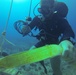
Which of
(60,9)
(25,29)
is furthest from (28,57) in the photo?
(25,29)

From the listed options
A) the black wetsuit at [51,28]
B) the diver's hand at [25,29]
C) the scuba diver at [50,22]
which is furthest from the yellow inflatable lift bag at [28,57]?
the diver's hand at [25,29]

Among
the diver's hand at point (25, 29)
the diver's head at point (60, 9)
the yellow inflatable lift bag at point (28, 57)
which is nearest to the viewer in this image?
the yellow inflatable lift bag at point (28, 57)

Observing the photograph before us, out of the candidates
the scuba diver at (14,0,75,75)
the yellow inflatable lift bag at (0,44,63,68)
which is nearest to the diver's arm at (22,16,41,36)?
the scuba diver at (14,0,75,75)

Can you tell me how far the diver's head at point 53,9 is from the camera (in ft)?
8.87

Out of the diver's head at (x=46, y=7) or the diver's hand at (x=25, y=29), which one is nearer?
the diver's head at (x=46, y=7)

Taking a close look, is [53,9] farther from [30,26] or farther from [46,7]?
[30,26]

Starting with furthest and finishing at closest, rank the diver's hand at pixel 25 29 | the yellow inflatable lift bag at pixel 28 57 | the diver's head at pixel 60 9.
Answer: the diver's hand at pixel 25 29, the diver's head at pixel 60 9, the yellow inflatable lift bag at pixel 28 57

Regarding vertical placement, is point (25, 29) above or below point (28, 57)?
below

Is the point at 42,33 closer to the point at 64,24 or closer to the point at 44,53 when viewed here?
the point at 64,24

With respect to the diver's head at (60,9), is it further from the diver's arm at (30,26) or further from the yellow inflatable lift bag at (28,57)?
the yellow inflatable lift bag at (28,57)

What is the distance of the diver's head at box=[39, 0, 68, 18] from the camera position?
8.87 feet

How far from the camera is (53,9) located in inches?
A: 107

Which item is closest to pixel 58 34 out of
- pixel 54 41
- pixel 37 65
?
pixel 54 41

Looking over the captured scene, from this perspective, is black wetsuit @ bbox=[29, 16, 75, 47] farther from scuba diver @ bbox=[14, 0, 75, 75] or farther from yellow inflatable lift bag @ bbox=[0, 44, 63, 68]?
yellow inflatable lift bag @ bbox=[0, 44, 63, 68]
